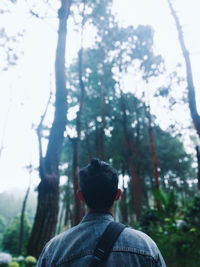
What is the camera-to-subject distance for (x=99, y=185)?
1789 millimetres

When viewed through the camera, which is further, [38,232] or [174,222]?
[174,222]

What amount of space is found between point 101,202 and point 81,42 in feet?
43.0

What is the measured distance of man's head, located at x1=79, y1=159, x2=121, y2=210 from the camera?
1.79 m

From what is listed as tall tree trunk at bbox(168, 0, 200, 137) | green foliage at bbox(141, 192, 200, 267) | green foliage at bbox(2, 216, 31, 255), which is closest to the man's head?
green foliage at bbox(141, 192, 200, 267)

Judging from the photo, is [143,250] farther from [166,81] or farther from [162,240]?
[166,81]

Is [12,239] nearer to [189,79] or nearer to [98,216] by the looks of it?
[189,79]

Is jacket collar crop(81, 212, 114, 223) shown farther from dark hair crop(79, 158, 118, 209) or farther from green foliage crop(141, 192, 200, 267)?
green foliage crop(141, 192, 200, 267)

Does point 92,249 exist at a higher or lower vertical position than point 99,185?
lower

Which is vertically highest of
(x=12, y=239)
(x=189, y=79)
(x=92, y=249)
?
(x=189, y=79)

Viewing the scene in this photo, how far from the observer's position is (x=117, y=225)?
5.59ft

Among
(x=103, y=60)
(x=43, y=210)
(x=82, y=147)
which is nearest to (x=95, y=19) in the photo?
(x=103, y=60)

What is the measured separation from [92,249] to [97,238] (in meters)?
0.07

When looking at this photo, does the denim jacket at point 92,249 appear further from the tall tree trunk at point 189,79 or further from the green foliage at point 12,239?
the green foliage at point 12,239

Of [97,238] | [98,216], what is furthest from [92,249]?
[98,216]
